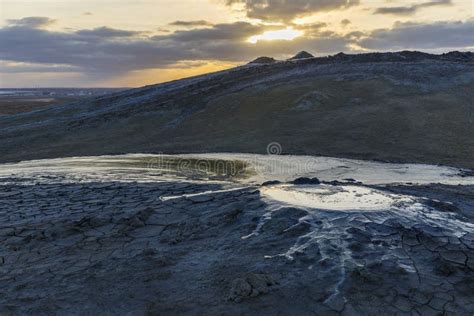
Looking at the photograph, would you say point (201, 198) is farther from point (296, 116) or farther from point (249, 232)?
point (296, 116)

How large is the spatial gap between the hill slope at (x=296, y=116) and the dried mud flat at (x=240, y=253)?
343 inches

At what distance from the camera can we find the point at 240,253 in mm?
5805

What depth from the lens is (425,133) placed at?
17.6 m

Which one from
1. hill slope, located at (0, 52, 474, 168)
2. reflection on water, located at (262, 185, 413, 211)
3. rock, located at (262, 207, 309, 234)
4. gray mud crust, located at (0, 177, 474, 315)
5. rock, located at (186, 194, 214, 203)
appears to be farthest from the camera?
hill slope, located at (0, 52, 474, 168)

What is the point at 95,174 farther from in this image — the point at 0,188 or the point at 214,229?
the point at 214,229

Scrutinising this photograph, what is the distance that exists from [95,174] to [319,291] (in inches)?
303

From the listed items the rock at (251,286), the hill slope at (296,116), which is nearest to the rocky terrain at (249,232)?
the rock at (251,286)

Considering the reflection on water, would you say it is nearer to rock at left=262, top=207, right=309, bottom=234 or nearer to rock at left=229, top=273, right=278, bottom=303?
rock at left=262, top=207, right=309, bottom=234

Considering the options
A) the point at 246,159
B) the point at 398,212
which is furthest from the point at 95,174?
the point at 398,212

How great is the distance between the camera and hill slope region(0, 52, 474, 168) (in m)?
17.3

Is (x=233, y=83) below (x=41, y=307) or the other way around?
the other way around

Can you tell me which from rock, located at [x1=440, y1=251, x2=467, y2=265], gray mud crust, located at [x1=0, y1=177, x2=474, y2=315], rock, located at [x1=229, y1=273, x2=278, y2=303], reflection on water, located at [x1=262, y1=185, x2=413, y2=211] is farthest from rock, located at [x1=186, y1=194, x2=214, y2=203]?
rock, located at [x1=440, y1=251, x2=467, y2=265]

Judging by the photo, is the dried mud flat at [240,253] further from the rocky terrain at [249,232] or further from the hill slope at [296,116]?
the hill slope at [296,116]

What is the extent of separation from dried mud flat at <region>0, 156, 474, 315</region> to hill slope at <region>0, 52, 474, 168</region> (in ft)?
28.6
